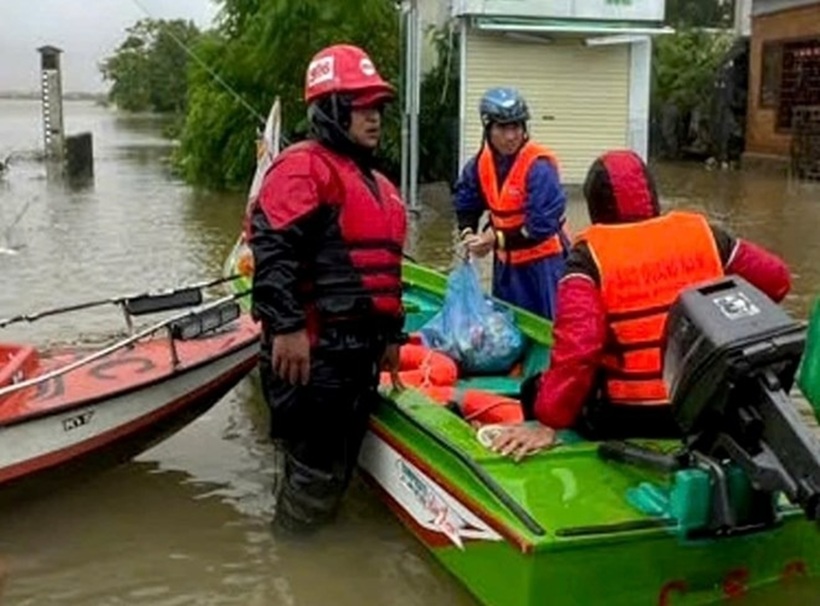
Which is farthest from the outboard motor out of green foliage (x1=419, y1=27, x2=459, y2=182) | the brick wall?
the brick wall

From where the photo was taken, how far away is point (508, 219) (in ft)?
19.8

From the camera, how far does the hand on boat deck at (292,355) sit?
170 inches

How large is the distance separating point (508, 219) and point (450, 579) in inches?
83.3

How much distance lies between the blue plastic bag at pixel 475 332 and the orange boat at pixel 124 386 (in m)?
0.98

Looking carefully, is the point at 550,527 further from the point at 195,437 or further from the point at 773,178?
the point at 773,178

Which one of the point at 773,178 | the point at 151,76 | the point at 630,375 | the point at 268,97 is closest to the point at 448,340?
the point at 630,375

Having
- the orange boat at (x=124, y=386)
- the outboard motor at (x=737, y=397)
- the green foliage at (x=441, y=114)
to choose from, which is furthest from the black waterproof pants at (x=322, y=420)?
the green foliage at (x=441, y=114)

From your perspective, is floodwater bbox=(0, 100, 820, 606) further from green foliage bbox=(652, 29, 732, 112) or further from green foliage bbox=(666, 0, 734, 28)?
green foliage bbox=(666, 0, 734, 28)

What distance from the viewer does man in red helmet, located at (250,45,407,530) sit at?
4320 millimetres

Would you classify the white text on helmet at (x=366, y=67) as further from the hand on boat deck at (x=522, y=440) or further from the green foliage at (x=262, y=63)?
the green foliage at (x=262, y=63)

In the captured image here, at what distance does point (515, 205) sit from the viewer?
5.99 m

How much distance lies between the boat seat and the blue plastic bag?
1907mm

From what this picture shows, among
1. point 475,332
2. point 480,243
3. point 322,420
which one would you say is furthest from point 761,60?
point 322,420

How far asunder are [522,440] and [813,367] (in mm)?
1299
